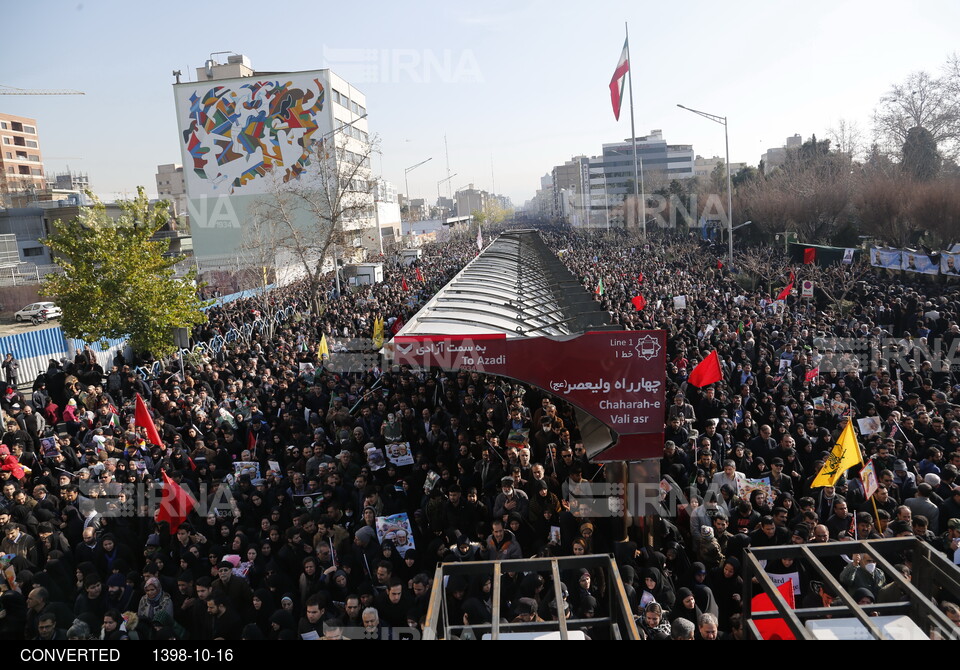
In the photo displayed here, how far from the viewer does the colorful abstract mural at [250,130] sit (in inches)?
1852

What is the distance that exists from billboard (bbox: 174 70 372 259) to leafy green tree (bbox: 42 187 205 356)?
1241 inches

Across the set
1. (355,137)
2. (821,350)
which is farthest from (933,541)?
(355,137)

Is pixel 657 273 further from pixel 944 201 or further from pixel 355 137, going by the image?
pixel 355 137

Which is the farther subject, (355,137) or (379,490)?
(355,137)

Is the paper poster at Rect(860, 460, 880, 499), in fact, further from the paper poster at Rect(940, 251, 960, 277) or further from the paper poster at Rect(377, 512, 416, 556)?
the paper poster at Rect(940, 251, 960, 277)

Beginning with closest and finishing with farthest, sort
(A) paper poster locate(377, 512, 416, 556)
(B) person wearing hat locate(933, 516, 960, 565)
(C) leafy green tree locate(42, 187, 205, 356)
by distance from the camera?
(B) person wearing hat locate(933, 516, 960, 565) → (A) paper poster locate(377, 512, 416, 556) → (C) leafy green tree locate(42, 187, 205, 356)

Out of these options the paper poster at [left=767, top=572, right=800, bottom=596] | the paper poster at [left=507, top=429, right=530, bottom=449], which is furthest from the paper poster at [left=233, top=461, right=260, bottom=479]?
the paper poster at [left=767, top=572, right=800, bottom=596]

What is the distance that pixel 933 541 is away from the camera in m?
6.16

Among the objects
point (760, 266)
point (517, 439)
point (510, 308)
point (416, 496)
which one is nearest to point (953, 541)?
point (517, 439)

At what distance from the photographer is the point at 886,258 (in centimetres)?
2727

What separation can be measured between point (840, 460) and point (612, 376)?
2997 millimetres

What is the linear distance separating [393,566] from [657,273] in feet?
82.0

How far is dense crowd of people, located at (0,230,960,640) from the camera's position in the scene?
593 cm

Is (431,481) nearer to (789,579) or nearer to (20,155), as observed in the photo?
(789,579)
